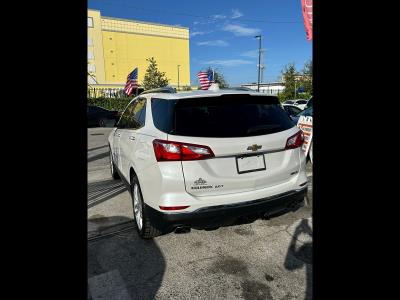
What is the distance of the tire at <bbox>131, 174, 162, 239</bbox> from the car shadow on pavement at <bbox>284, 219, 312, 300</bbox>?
129cm

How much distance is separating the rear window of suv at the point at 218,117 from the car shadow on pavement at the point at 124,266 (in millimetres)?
1267

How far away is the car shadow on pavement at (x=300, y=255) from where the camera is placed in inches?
110

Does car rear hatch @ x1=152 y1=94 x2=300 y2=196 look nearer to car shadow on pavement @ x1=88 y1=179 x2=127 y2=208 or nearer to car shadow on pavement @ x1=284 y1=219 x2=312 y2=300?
car shadow on pavement @ x1=284 y1=219 x2=312 y2=300

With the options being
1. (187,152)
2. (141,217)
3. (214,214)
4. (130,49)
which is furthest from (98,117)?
(130,49)

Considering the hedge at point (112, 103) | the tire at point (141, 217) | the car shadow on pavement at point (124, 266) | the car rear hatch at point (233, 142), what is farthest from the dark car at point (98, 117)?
the car rear hatch at point (233, 142)

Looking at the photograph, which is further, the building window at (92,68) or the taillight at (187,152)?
the building window at (92,68)

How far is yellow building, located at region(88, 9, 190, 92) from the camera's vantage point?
6494 centimetres

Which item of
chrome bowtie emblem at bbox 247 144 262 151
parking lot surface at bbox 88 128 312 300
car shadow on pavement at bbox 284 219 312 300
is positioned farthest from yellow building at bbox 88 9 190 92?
chrome bowtie emblem at bbox 247 144 262 151

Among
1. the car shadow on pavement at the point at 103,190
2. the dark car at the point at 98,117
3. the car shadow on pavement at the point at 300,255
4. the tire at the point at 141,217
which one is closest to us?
the car shadow on pavement at the point at 300,255

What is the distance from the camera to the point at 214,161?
3.03 m

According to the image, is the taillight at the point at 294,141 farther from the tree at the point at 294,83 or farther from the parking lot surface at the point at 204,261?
the tree at the point at 294,83

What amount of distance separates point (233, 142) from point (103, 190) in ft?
11.2

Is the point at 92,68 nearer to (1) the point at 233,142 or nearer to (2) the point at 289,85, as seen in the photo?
(2) the point at 289,85
